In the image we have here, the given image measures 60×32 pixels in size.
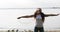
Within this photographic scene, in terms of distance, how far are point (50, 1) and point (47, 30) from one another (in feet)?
0.61

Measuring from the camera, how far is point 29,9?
3.06 ft

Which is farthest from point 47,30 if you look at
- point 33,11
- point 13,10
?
point 13,10

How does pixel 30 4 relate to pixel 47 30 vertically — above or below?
above

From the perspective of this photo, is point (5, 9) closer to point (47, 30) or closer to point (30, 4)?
point (30, 4)

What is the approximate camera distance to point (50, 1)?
3.08ft

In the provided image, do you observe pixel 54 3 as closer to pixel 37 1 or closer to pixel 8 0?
pixel 37 1

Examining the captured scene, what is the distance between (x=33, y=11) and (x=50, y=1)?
0.13 metres

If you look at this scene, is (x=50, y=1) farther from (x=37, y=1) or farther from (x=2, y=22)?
(x=2, y=22)

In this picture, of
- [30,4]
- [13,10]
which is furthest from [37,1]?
[13,10]

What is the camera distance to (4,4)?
94cm

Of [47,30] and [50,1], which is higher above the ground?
[50,1]

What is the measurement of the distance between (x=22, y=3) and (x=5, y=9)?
114 millimetres

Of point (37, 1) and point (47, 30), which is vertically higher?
point (37, 1)

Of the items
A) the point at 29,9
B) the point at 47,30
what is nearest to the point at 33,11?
the point at 29,9
